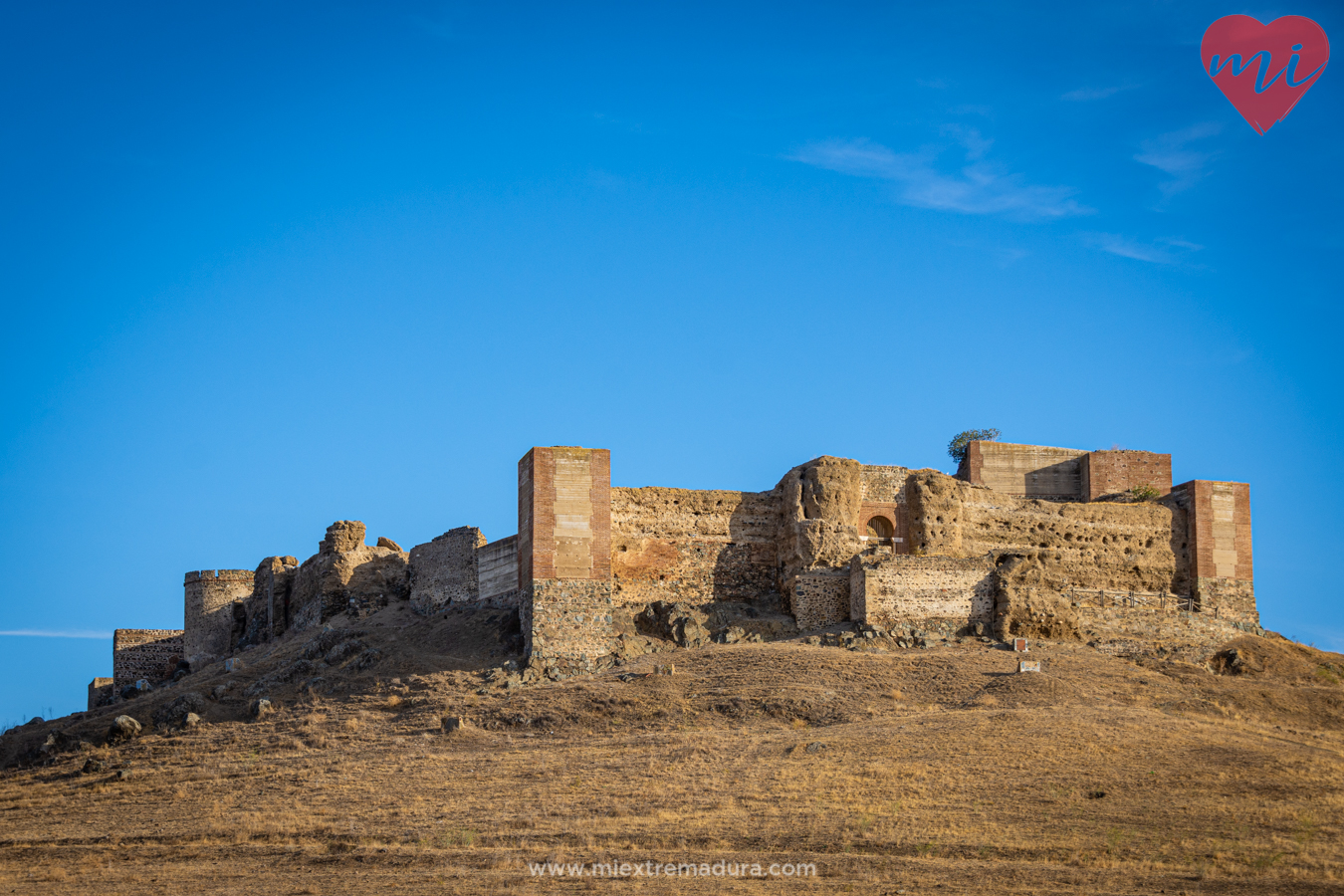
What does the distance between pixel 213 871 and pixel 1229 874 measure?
17.1 metres

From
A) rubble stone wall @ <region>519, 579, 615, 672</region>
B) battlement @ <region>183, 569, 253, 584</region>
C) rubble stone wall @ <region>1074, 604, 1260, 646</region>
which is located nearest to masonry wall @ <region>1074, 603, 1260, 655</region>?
rubble stone wall @ <region>1074, 604, 1260, 646</region>

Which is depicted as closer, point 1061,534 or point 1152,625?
point 1152,625

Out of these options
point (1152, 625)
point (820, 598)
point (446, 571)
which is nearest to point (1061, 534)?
point (1152, 625)

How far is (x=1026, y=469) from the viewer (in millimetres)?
48812

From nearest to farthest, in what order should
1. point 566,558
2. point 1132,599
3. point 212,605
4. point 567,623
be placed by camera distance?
1. point 567,623
2. point 566,558
3. point 1132,599
4. point 212,605

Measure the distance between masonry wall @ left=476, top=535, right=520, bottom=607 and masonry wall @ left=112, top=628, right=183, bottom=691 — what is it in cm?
1534

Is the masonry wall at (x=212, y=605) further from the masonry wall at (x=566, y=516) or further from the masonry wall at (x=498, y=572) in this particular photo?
the masonry wall at (x=566, y=516)

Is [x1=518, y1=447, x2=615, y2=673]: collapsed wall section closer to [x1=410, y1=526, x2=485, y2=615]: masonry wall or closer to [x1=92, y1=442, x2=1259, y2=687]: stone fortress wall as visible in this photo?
[x1=92, y1=442, x2=1259, y2=687]: stone fortress wall

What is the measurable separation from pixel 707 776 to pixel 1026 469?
83.2ft

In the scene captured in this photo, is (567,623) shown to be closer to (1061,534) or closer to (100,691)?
(1061,534)

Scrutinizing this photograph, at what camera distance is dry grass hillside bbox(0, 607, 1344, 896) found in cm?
2266

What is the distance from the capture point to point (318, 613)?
43750 mm

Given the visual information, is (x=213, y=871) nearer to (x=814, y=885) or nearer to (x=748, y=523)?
(x=814, y=885)

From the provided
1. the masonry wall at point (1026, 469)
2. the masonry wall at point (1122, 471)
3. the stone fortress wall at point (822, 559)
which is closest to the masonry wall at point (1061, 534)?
the stone fortress wall at point (822, 559)
